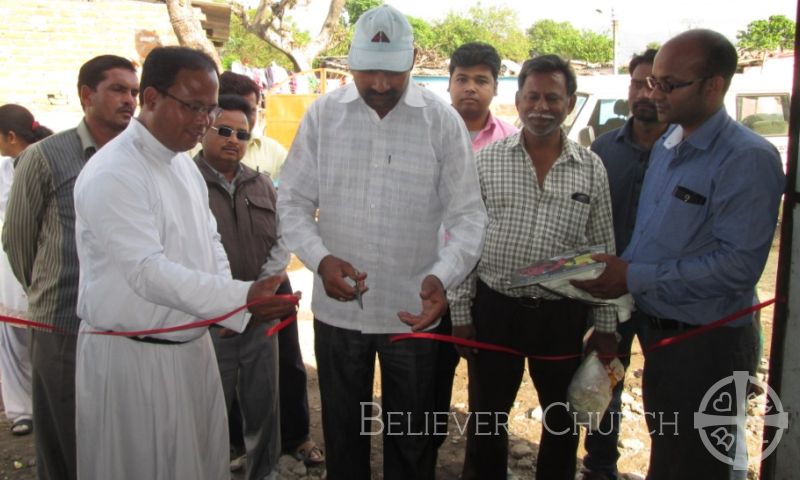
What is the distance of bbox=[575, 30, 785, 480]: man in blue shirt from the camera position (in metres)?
2.16

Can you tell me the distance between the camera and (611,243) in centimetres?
281

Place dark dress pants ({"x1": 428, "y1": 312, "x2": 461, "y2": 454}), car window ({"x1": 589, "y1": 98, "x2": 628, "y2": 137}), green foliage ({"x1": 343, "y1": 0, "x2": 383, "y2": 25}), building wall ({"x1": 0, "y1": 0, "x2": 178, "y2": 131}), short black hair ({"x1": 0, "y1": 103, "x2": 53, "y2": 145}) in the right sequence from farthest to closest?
green foliage ({"x1": 343, "y1": 0, "x2": 383, "y2": 25}), building wall ({"x1": 0, "y1": 0, "x2": 178, "y2": 131}), car window ({"x1": 589, "y1": 98, "x2": 628, "y2": 137}), short black hair ({"x1": 0, "y1": 103, "x2": 53, "y2": 145}), dark dress pants ({"x1": 428, "y1": 312, "x2": 461, "y2": 454})

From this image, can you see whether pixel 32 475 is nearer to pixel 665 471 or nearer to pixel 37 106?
pixel 665 471

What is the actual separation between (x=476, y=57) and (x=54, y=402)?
9.08 feet

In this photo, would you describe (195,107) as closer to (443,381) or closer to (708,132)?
(708,132)

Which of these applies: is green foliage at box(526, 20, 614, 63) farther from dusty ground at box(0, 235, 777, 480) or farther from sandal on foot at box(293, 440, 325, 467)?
sandal on foot at box(293, 440, 325, 467)

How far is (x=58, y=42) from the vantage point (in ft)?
35.8

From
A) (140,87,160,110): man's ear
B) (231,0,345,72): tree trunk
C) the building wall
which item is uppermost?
(231,0,345,72): tree trunk

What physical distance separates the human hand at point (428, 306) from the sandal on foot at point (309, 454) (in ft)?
5.18

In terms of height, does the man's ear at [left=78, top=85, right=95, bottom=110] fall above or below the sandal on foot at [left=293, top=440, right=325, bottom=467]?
above

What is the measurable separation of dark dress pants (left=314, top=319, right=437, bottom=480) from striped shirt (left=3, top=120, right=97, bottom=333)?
3.59 feet

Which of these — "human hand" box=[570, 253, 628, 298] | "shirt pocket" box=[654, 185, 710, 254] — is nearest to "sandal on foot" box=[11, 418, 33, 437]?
"human hand" box=[570, 253, 628, 298]

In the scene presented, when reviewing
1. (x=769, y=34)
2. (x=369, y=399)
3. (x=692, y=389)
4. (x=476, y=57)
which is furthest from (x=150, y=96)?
(x=769, y=34)

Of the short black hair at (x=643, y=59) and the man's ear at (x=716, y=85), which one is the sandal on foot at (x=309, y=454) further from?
the short black hair at (x=643, y=59)
